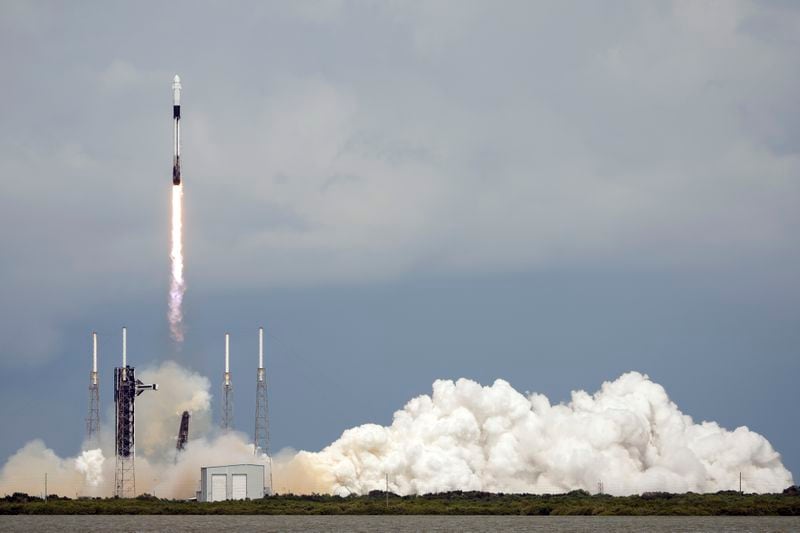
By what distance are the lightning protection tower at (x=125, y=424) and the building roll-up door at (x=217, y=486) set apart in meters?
7.60

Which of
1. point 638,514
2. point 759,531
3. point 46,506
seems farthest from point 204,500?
point 759,531

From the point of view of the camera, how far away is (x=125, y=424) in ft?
604

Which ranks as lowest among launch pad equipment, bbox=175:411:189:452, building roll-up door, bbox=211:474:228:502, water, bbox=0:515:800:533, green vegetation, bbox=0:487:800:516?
water, bbox=0:515:800:533

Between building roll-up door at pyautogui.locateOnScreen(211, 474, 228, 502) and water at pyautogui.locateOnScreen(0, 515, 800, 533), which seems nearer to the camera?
water at pyautogui.locateOnScreen(0, 515, 800, 533)

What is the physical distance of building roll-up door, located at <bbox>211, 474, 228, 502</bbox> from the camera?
18838 cm

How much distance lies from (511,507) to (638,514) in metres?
13.3

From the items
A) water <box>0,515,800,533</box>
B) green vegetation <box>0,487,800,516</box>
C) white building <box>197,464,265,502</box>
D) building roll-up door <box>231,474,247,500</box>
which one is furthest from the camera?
building roll-up door <box>231,474,247,500</box>

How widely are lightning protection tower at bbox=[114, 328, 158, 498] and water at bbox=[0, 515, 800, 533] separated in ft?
12.2

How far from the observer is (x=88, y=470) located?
636 ft

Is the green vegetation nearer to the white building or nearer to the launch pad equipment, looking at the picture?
the white building

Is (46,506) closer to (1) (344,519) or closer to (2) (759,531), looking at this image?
(1) (344,519)

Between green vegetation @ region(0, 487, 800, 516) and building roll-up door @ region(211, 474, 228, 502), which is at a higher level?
building roll-up door @ region(211, 474, 228, 502)

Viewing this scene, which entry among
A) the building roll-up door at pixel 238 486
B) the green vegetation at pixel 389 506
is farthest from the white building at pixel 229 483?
the green vegetation at pixel 389 506

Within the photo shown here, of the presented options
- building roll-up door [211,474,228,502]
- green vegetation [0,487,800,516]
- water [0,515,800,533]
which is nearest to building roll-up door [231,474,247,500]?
building roll-up door [211,474,228,502]
